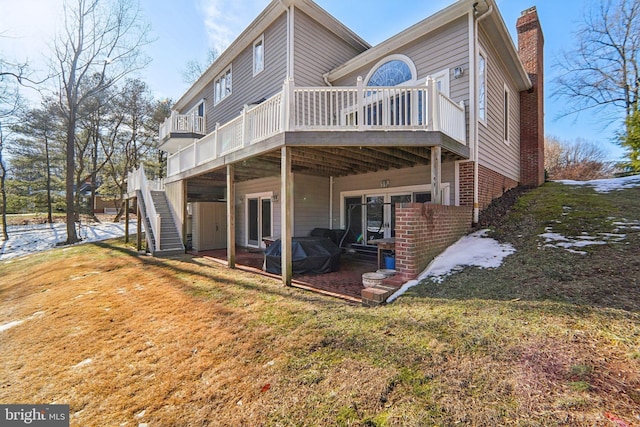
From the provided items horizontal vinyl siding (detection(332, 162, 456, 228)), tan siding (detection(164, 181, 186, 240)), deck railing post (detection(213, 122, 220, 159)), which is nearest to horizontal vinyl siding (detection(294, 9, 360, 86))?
deck railing post (detection(213, 122, 220, 159))

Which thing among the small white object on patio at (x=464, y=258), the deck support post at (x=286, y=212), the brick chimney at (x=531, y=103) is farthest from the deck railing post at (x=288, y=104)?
the brick chimney at (x=531, y=103)

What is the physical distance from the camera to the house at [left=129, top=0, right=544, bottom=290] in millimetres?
5301

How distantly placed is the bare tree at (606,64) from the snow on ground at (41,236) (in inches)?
1207

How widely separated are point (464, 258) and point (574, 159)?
27000 mm

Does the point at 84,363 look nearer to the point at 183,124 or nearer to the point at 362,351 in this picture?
the point at 362,351

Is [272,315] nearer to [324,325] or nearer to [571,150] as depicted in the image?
[324,325]

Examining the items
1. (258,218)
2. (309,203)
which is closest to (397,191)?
(309,203)

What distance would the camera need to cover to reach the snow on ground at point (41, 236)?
14.8 m

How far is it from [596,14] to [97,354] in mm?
26612

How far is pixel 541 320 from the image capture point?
9.56 ft

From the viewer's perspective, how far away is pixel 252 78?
10.8m

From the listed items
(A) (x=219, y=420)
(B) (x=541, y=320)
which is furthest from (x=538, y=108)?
(A) (x=219, y=420)

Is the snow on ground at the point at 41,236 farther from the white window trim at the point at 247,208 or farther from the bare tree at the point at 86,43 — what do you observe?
the white window trim at the point at 247,208

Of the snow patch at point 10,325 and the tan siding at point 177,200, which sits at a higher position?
the tan siding at point 177,200
